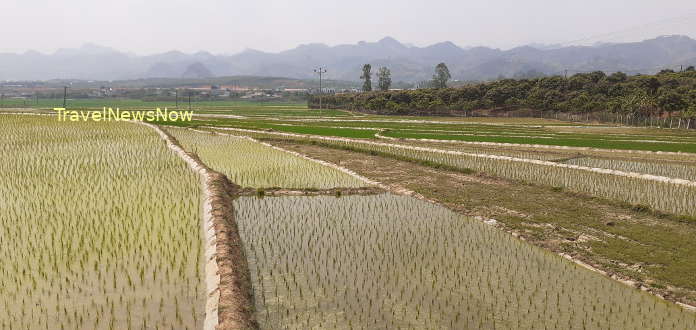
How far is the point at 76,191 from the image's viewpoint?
12.8 meters

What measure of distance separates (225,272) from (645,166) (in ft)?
60.6

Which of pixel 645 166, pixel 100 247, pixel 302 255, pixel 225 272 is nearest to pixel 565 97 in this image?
pixel 645 166

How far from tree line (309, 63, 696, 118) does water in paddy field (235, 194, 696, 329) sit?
39.6 m

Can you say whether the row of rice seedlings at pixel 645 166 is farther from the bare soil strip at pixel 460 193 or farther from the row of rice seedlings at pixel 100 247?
the row of rice seedlings at pixel 100 247

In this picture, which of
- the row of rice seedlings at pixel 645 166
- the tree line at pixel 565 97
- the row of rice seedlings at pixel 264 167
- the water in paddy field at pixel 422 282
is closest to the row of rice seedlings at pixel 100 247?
the water in paddy field at pixel 422 282

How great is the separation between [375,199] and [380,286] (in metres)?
6.50

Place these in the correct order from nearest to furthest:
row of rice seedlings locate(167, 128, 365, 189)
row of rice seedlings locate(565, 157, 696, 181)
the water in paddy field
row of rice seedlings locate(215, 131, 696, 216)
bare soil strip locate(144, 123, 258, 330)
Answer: bare soil strip locate(144, 123, 258, 330)
the water in paddy field
row of rice seedlings locate(215, 131, 696, 216)
row of rice seedlings locate(167, 128, 365, 189)
row of rice seedlings locate(565, 157, 696, 181)

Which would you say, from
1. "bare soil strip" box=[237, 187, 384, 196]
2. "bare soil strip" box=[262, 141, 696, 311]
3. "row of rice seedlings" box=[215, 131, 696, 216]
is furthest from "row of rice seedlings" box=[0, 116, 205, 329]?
"row of rice seedlings" box=[215, 131, 696, 216]

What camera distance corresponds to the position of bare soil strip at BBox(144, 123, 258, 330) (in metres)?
6.03

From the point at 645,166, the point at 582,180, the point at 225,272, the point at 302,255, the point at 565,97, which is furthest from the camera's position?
the point at 565,97

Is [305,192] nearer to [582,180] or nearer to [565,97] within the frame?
[582,180]

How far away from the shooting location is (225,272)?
23.9ft

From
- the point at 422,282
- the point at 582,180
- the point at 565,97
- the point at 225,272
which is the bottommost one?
the point at 422,282

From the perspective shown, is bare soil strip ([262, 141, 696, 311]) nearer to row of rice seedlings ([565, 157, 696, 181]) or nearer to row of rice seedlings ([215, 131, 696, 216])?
row of rice seedlings ([215, 131, 696, 216])
